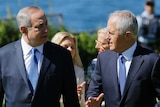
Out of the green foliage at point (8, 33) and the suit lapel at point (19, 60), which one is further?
the green foliage at point (8, 33)

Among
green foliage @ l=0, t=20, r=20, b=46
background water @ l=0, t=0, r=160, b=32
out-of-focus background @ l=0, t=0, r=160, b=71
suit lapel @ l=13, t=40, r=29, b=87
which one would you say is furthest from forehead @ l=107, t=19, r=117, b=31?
background water @ l=0, t=0, r=160, b=32

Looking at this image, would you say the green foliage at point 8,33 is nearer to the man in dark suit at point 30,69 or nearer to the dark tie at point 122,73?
the man in dark suit at point 30,69

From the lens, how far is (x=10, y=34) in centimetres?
1119

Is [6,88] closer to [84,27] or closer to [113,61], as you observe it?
[113,61]

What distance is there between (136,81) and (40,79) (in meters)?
0.84

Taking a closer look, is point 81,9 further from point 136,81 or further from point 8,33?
point 136,81

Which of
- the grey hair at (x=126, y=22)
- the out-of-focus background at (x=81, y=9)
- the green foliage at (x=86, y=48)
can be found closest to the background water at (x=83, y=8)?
the out-of-focus background at (x=81, y=9)

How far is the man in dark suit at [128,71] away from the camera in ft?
18.3

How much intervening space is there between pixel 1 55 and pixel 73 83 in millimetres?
693

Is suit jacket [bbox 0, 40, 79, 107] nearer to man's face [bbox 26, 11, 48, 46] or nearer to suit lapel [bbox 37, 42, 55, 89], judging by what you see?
suit lapel [bbox 37, 42, 55, 89]

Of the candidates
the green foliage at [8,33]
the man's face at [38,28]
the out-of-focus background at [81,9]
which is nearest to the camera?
the man's face at [38,28]

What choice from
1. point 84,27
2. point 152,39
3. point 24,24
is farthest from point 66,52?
point 84,27

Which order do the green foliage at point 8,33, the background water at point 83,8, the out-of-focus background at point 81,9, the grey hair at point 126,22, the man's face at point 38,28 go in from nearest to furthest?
1. the grey hair at point 126,22
2. the man's face at point 38,28
3. the green foliage at point 8,33
4. the out-of-focus background at point 81,9
5. the background water at point 83,8

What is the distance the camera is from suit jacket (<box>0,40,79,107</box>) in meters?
5.69
